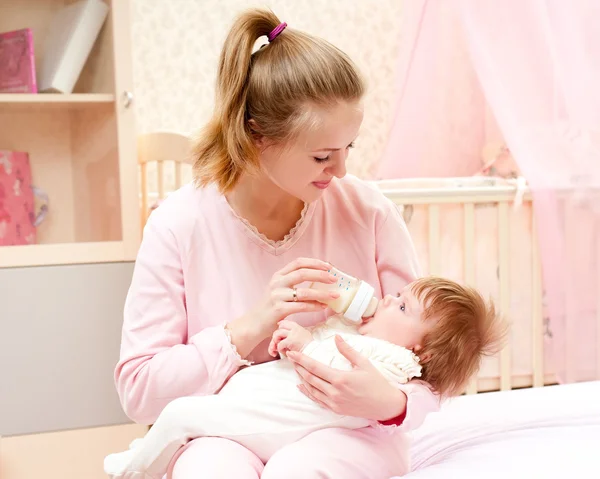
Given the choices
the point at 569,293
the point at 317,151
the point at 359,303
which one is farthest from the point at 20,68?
the point at 569,293

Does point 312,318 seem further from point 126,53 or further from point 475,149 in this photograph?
point 475,149

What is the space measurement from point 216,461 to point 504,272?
167cm

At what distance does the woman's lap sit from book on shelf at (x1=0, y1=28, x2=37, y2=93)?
Result: 1389 millimetres

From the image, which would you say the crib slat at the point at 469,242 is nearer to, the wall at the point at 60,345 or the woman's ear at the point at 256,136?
the wall at the point at 60,345

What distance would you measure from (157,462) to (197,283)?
31cm

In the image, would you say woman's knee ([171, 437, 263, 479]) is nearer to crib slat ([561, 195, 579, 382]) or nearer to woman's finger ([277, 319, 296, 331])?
woman's finger ([277, 319, 296, 331])

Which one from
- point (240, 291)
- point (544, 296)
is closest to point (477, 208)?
point (544, 296)

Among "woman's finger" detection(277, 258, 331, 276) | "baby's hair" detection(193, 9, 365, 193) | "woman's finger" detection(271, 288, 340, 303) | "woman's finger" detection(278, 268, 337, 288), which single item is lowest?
"woman's finger" detection(271, 288, 340, 303)

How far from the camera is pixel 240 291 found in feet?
4.57

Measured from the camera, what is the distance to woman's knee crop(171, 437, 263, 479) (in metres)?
1.13

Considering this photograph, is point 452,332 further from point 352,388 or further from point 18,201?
point 18,201

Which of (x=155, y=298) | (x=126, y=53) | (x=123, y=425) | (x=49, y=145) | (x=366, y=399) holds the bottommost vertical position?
(x=123, y=425)

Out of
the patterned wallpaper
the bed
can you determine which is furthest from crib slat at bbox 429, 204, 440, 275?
the patterned wallpaper

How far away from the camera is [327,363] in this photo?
4.02 feet
